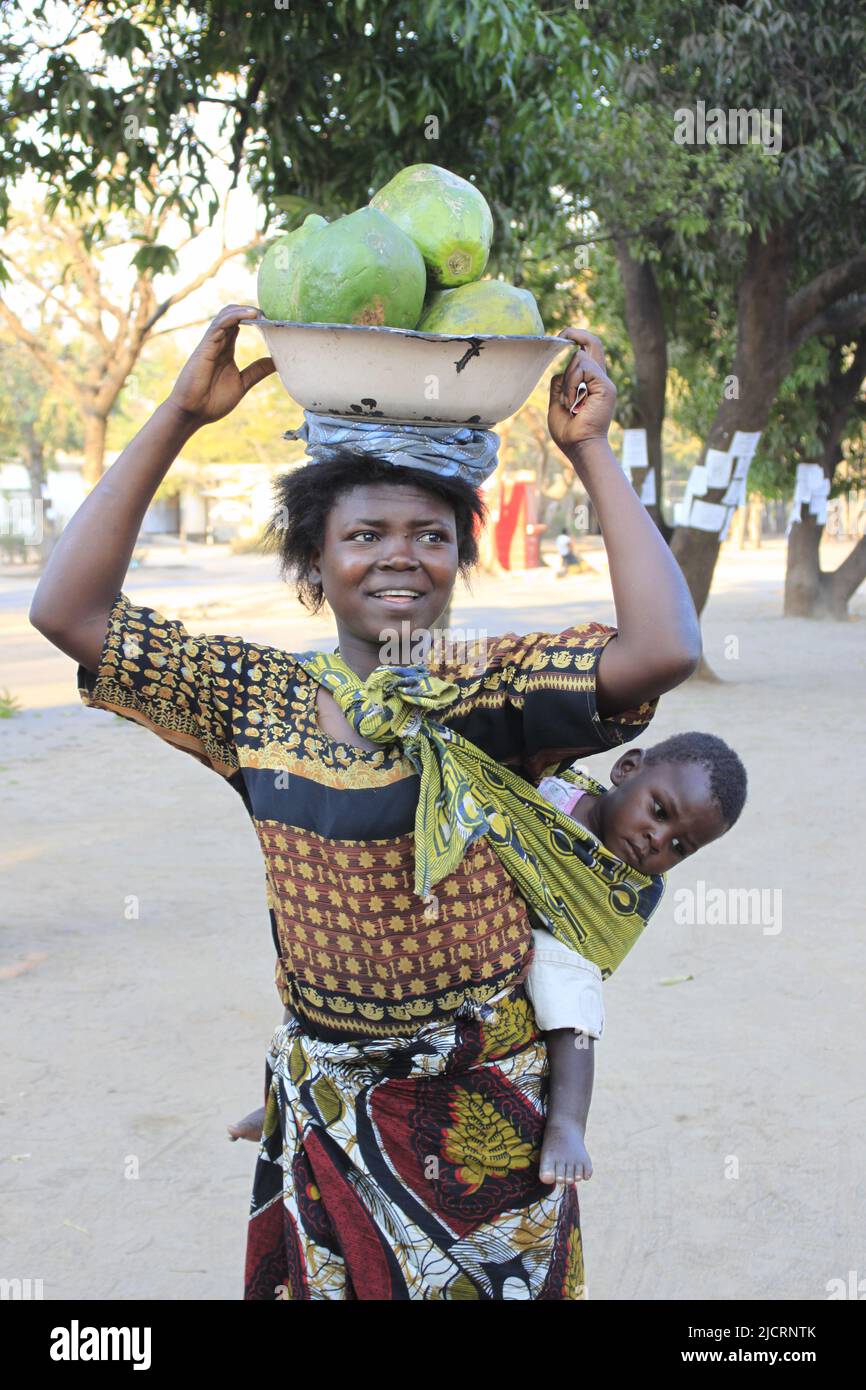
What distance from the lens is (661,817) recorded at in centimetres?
219

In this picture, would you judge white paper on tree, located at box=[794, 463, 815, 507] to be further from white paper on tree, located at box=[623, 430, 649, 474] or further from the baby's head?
the baby's head

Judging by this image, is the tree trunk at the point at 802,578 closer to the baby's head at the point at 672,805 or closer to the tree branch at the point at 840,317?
the tree branch at the point at 840,317

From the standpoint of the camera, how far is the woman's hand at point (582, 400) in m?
1.68

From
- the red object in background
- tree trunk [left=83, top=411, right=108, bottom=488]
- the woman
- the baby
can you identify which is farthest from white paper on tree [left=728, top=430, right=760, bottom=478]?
the red object in background

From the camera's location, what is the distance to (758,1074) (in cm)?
379

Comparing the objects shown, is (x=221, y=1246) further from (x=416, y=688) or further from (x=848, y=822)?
(x=848, y=822)

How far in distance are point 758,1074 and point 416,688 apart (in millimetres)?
2607

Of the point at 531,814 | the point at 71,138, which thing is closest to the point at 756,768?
the point at 71,138

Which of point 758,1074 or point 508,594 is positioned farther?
point 508,594

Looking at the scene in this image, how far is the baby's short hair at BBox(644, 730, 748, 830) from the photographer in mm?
2193

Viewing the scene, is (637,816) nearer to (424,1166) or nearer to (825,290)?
(424,1166)

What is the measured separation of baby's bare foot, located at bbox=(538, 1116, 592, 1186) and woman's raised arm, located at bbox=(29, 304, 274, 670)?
89 cm

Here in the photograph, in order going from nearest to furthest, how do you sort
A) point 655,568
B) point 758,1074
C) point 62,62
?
point 655,568
point 758,1074
point 62,62

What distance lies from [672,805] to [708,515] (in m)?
8.71
